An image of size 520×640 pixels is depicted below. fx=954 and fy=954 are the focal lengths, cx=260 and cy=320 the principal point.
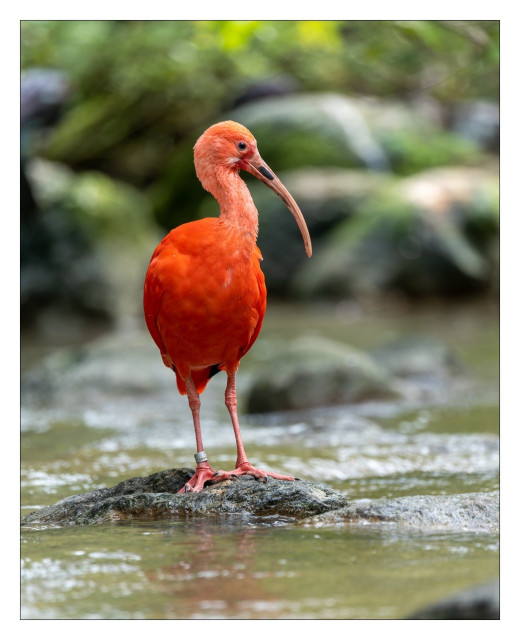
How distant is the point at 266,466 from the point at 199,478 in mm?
2045

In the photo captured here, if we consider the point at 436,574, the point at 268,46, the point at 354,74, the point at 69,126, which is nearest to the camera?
the point at 436,574

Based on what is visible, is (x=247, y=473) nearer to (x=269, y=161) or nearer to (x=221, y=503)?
(x=221, y=503)

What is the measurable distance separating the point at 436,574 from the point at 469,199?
13549 mm

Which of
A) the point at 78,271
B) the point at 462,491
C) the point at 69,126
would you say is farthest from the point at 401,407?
the point at 69,126

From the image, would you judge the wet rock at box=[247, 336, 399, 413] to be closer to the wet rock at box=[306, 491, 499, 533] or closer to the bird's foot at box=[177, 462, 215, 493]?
the bird's foot at box=[177, 462, 215, 493]

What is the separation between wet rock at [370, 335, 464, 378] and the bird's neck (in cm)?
628

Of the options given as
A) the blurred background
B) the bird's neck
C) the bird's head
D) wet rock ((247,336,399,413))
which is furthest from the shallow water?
the blurred background

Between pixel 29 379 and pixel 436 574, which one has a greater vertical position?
pixel 29 379

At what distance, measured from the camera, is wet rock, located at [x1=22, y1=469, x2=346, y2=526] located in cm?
450

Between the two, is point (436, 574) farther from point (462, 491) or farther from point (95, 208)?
point (95, 208)

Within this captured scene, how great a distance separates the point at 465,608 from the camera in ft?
10.9

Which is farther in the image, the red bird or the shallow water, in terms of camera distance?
the red bird

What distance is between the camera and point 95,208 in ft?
49.4
